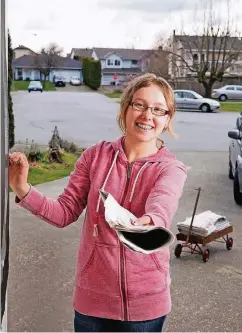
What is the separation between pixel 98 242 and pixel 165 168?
9.8 inches

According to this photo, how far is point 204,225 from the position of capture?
14.3 feet

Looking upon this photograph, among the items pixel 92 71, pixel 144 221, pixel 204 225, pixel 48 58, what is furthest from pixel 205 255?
pixel 92 71

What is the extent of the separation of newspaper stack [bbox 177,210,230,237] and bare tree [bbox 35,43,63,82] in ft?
60.0

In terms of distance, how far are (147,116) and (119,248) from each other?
1.09 ft

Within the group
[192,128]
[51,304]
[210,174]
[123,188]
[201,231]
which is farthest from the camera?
[192,128]

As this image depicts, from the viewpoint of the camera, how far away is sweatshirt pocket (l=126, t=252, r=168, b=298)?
148cm

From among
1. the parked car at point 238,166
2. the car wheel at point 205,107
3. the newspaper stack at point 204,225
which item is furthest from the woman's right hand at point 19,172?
the car wheel at point 205,107

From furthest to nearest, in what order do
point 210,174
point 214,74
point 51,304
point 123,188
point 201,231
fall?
point 214,74
point 210,174
point 201,231
point 51,304
point 123,188

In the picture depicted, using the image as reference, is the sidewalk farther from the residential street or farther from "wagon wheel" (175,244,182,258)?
"wagon wheel" (175,244,182,258)

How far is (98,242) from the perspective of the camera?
1.50m

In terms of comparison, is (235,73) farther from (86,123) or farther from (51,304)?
(51,304)

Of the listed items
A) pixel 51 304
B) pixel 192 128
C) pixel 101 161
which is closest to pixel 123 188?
pixel 101 161

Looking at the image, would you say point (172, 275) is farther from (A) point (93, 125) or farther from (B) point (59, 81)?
(B) point (59, 81)

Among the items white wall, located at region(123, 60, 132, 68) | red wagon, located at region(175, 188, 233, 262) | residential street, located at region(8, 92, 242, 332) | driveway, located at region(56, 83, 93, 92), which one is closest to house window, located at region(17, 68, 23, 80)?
driveway, located at region(56, 83, 93, 92)
